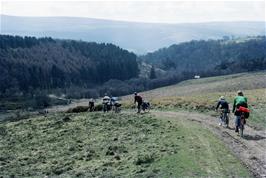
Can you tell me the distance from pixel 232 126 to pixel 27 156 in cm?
1458

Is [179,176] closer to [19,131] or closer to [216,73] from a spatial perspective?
[19,131]

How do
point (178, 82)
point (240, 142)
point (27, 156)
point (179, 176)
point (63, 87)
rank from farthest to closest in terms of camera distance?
point (63, 87) < point (178, 82) < point (27, 156) < point (240, 142) < point (179, 176)

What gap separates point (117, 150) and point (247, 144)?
7.59m

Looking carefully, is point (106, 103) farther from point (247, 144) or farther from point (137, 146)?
point (247, 144)

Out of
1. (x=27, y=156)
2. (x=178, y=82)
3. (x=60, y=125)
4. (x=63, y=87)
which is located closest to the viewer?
(x=27, y=156)

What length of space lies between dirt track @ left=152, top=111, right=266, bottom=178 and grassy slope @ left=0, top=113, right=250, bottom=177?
2.05ft

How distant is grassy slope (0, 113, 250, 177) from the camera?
23.0 meters

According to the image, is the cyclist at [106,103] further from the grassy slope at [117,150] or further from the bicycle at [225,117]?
the bicycle at [225,117]

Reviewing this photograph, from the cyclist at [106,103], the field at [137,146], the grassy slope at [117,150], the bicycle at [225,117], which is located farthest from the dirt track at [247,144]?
the cyclist at [106,103]

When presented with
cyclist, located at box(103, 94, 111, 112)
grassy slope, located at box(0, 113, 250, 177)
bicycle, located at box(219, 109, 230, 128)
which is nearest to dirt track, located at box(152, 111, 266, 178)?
bicycle, located at box(219, 109, 230, 128)

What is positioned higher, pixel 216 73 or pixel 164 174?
pixel 216 73

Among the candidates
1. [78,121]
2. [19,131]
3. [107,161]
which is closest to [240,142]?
[107,161]

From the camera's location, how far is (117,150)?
29797mm

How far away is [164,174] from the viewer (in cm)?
2181
